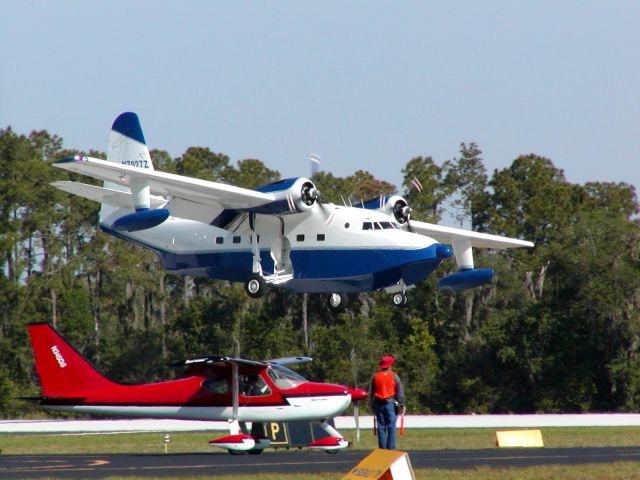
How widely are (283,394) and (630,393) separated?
3599cm

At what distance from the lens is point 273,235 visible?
44.5 m

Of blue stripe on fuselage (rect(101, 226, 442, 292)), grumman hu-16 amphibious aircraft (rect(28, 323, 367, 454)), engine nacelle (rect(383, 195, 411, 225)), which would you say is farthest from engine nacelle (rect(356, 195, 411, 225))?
grumman hu-16 amphibious aircraft (rect(28, 323, 367, 454))

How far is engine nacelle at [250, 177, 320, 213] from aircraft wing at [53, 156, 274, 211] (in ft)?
0.83

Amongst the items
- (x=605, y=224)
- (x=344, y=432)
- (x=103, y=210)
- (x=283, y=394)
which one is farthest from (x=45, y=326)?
(x=605, y=224)

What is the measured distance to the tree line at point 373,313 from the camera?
211ft

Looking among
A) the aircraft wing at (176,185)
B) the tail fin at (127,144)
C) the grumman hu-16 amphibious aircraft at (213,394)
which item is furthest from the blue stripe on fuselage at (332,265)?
the grumman hu-16 amphibious aircraft at (213,394)

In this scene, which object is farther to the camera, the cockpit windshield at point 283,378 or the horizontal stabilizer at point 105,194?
the horizontal stabilizer at point 105,194

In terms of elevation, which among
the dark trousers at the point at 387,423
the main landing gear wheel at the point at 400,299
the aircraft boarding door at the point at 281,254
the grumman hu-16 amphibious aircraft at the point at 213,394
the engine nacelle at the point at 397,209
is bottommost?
the dark trousers at the point at 387,423

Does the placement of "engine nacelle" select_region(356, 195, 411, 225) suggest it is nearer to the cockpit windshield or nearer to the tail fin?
the tail fin

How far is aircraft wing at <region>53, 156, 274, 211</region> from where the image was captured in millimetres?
40528

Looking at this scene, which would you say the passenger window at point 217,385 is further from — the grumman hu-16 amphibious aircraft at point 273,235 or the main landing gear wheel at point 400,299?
the main landing gear wheel at point 400,299

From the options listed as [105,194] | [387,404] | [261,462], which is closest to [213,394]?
[261,462]

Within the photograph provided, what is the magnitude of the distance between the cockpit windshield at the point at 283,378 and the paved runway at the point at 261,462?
1.63m

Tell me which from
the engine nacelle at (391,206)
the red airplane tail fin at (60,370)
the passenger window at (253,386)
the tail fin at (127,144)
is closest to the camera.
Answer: the passenger window at (253,386)
